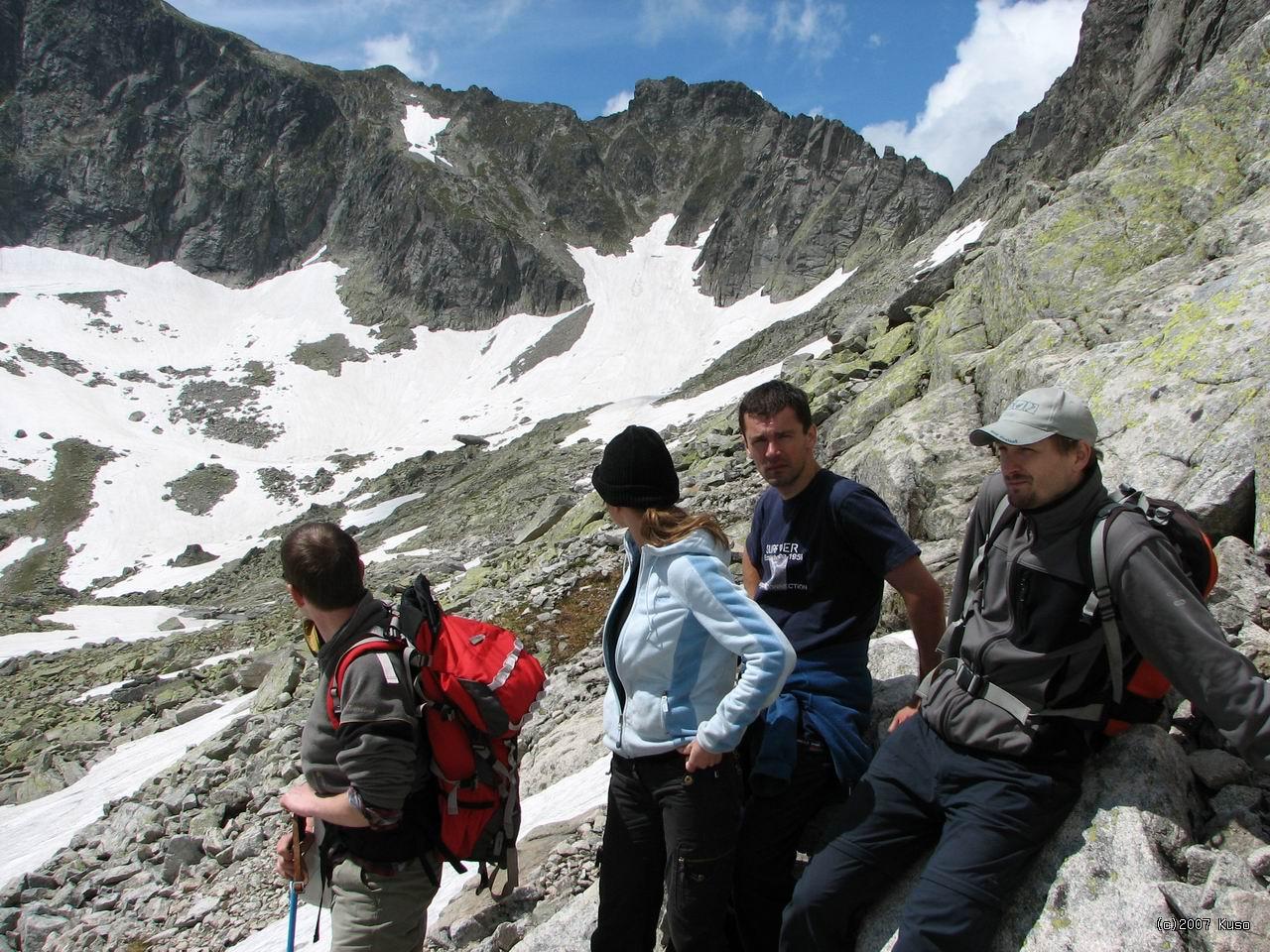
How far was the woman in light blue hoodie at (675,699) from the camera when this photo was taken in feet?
11.9

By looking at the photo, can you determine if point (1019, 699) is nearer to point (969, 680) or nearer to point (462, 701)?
point (969, 680)

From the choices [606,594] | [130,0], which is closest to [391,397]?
[606,594]

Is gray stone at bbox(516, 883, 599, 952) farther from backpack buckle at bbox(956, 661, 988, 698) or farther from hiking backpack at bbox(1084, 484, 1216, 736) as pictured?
hiking backpack at bbox(1084, 484, 1216, 736)

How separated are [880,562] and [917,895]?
1.66 meters

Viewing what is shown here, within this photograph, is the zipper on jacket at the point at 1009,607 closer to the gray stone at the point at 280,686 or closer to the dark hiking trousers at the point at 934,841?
the dark hiking trousers at the point at 934,841

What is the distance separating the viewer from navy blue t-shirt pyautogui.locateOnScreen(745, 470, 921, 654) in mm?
4332

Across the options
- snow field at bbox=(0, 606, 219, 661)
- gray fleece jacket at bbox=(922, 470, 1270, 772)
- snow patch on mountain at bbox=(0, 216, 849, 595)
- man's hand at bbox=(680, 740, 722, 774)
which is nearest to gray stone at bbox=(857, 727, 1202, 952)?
gray fleece jacket at bbox=(922, 470, 1270, 772)

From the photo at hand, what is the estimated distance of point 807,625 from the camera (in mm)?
4516

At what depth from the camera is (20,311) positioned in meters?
94.6

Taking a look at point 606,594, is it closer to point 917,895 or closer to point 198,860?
point 198,860

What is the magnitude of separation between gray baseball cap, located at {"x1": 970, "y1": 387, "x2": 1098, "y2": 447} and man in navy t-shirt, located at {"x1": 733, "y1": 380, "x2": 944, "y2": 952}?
87 centimetres

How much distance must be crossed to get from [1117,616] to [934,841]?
1.48 m

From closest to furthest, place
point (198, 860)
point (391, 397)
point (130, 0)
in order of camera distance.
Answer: point (198, 860)
point (391, 397)
point (130, 0)

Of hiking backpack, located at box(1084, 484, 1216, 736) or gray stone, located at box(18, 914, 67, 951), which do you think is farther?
gray stone, located at box(18, 914, 67, 951)
